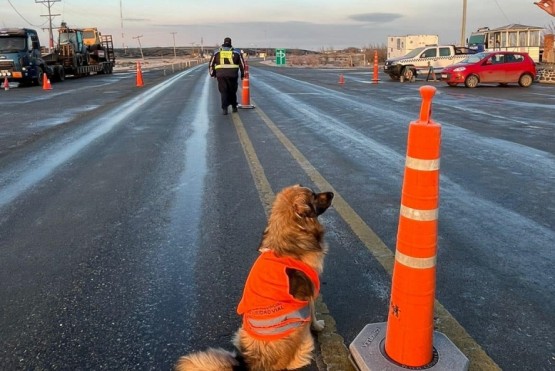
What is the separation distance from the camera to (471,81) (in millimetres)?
24172

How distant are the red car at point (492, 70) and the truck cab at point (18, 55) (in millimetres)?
24123

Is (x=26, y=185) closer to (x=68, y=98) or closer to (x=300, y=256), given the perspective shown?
(x=300, y=256)

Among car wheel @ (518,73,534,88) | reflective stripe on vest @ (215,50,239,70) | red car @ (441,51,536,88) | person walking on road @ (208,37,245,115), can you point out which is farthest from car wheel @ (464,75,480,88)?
reflective stripe on vest @ (215,50,239,70)

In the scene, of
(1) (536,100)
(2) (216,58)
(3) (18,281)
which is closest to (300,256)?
(3) (18,281)

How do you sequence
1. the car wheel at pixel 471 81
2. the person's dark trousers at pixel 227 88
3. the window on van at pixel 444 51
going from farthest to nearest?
the window on van at pixel 444 51 < the car wheel at pixel 471 81 < the person's dark trousers at pixel 227 88

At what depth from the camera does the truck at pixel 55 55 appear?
29.1 metres

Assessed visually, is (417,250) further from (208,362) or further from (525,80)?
(525,80)

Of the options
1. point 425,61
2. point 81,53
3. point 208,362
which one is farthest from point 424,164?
point 81,53

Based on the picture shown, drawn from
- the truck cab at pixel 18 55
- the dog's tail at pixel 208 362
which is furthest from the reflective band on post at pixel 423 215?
the truck cab at pixel 18 55

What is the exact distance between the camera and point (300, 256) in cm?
263

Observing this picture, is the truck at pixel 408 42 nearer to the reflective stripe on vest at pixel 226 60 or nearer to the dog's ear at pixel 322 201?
the reflective stripe on vest at pixel 226 60

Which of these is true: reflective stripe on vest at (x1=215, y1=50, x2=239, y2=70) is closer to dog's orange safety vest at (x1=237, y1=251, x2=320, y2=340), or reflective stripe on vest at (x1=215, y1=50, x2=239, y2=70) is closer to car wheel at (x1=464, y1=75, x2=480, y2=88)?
dog's orange safety vest at (x1=237, y1=251, x2=320, y2=340)

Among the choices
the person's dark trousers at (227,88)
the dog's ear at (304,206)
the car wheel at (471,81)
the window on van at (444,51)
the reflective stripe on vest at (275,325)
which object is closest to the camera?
the reflective stripe on vest at (275,325)

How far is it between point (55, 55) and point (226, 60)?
27853 millimetres
